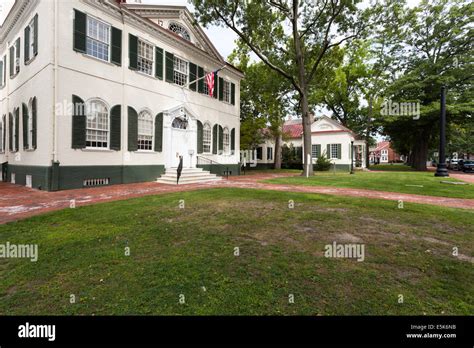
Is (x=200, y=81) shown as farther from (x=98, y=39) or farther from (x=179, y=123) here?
(x=98, y=39)

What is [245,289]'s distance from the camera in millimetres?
2754

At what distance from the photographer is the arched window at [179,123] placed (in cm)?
1512

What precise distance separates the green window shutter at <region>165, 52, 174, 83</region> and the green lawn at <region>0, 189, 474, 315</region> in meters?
10.7

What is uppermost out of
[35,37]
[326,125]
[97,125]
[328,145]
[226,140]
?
[35,37]

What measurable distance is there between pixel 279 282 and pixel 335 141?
2934cm

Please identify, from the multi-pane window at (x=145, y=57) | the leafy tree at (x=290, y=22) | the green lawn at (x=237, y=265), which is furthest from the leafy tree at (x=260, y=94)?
the green lawn at (x=237, y=265)

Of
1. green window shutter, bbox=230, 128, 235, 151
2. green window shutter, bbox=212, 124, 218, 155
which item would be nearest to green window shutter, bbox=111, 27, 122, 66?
green window shutter, bbox=212, 124, 218, 155

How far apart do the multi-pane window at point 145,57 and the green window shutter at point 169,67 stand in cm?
102

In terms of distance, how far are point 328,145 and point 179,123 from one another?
20.7 m

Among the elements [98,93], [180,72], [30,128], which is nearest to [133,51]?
[98,93]

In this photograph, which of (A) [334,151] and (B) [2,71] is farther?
(A) [334,151]

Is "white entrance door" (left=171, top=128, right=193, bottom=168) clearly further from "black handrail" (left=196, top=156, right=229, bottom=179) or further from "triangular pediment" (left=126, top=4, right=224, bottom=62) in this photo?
"triangular pediment" (left=126, top=4, right=224, bottom=62)

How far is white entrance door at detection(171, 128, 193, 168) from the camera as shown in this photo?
48.7 feet

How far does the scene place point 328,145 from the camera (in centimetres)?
2995
